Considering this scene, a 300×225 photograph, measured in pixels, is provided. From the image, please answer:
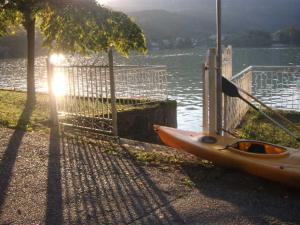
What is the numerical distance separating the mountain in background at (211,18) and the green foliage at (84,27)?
331 ft

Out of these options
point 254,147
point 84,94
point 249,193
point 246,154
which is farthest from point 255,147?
point 84,94

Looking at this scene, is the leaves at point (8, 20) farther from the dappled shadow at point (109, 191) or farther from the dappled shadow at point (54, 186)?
the dappled shadow at point (109, 191)

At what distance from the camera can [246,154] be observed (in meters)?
5.29

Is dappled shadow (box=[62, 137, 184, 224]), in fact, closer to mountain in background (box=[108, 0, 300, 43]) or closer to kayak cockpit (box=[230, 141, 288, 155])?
kayak cockpit (box=[230, 141, 288, 155])

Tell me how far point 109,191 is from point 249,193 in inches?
62.4

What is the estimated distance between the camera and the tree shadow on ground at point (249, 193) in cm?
424

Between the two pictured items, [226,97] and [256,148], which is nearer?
[256,148]

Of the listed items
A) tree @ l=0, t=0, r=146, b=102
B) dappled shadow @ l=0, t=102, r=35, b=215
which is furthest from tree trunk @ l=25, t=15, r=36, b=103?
dappled shadow @ l=0, t=102, r=35, b=215

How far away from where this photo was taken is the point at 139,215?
14.1 ft

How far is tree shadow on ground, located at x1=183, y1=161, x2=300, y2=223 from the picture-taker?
4238mm

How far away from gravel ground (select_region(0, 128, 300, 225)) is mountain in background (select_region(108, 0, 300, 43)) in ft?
352

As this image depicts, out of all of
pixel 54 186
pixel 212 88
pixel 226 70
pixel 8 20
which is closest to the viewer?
pixel 54 186

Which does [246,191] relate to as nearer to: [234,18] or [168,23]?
[168,23]

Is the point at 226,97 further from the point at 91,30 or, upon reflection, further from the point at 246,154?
the point at 91,30
